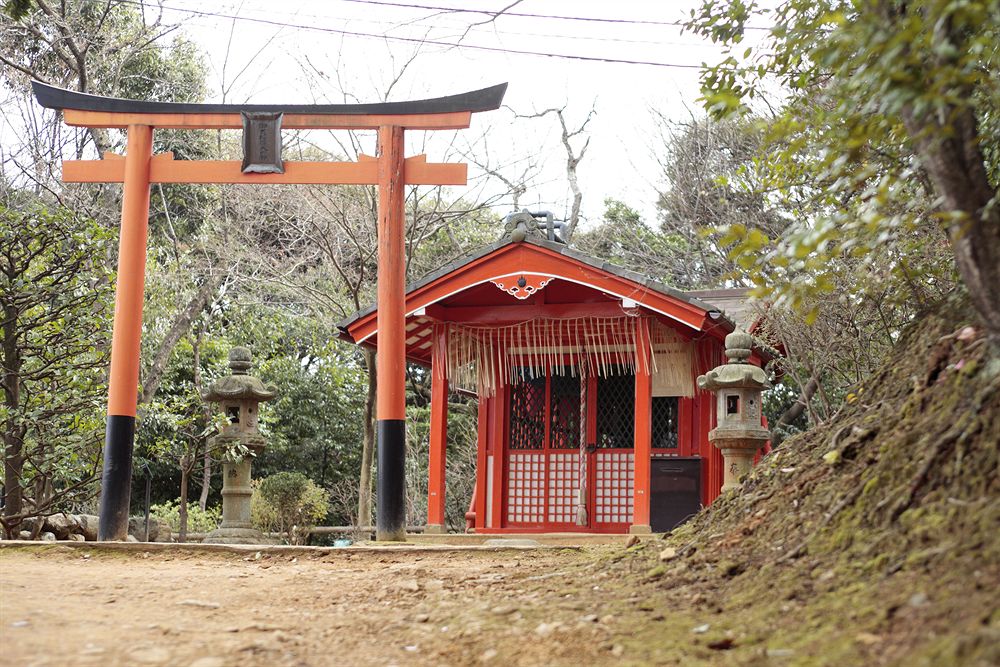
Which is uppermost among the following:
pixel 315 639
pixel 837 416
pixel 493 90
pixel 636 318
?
pixel 493 90

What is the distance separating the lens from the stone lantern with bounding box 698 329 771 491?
32.7 ft

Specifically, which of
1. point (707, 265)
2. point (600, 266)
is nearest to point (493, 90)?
point (600, 266)

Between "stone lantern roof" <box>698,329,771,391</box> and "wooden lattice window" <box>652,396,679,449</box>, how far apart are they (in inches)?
94.7

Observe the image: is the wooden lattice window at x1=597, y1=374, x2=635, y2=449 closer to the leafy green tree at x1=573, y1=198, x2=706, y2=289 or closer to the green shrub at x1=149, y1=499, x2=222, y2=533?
the green shrub at x1=149, y1=499, x2=222, y2=533

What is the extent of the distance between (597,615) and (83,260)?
7213mm

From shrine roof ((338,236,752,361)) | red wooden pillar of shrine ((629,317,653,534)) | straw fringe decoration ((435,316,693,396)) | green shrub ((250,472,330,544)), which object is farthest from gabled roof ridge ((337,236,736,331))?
green shrub ((250,472,330,544))

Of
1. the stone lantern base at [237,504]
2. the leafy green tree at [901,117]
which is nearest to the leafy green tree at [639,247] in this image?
the stone lantern base at [237,504]

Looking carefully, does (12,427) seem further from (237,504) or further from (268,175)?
(268,175)

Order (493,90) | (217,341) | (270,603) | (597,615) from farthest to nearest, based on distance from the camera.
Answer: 1. (217,341)
2. (493,90)
3. (270,603)
4. (597,615)

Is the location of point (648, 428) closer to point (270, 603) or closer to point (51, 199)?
point (270, 603)

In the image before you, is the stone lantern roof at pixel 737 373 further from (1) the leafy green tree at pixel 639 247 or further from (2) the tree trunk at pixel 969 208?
(1) the leafy green tree at pixel 639 247

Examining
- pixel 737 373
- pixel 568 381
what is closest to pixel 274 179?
pixel 737 373

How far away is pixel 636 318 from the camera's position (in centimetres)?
1146

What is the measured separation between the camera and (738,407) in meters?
10.2
